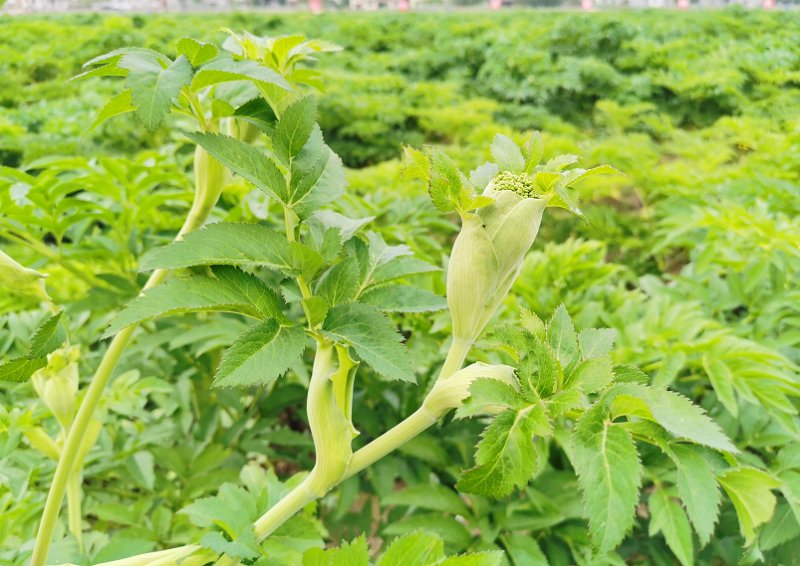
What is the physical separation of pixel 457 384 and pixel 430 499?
562mm

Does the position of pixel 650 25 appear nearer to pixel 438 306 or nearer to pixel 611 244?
pixel 611 244

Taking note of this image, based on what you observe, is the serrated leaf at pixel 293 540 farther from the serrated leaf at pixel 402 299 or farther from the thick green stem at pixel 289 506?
the serrated leaf at pixel 402 299

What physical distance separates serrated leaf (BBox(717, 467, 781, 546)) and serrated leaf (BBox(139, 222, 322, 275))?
35cm

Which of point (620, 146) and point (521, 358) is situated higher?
point (521, 358)

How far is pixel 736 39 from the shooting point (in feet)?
18.1

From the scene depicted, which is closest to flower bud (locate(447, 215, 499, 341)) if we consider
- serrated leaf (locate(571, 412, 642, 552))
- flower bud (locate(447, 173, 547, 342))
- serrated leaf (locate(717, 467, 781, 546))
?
flower bud (locate(447, 173, 547, 342))

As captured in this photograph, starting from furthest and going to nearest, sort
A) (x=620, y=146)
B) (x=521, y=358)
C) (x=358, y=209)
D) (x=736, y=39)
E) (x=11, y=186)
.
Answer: (x=736, y=39)
(x=620, y=146)
(x=358, y=209)
(x=11, y=186)
(x=521, y=358)

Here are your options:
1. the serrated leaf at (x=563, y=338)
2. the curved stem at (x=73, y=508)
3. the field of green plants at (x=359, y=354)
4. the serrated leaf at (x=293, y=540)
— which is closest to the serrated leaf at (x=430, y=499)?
the field of green plants at (x=359, y=354)

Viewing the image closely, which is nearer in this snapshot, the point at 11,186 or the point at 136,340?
the point at 11,186

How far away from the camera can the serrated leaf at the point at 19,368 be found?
17.3 inches

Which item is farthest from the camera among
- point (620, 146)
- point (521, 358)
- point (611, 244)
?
point (620, 146)

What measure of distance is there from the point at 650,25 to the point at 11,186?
25.5ft

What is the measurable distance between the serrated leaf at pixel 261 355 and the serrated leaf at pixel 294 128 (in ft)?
0.45

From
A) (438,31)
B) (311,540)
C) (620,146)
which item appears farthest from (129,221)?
(438,31)
